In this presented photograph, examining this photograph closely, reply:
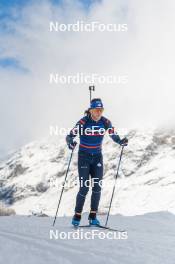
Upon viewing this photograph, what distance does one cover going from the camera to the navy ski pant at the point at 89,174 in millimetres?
11234

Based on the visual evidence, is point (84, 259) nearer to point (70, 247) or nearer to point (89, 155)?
point (70, 247)

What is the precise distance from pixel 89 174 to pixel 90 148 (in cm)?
74

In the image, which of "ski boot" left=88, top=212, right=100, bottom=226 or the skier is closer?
the skier

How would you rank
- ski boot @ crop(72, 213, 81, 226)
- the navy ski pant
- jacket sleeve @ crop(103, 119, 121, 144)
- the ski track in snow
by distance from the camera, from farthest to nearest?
1. jacket sleeve @ crop(103, 119, 121, 144)
2. the navy ski pant
3. ski boot @ crop(72, 213, 81, 226)
4. the ski track in snow

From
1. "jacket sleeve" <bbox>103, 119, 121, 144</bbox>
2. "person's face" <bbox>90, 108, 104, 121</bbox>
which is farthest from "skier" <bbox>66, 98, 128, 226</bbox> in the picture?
"jacket sleeve" <bbox>103, 119, 121, 144</bbox>

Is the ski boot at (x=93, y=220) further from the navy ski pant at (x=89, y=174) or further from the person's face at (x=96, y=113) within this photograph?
the person's face at (x=96, y=113)

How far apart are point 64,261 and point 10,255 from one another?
39.8 inches

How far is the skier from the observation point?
1127 cm

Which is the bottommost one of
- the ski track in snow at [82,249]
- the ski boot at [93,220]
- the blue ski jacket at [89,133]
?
the ski boot at [93,220]

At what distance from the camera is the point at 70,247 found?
7473 millimetres

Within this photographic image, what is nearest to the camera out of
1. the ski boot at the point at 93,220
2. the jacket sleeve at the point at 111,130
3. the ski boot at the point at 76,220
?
the ski boot at the point at 76,220

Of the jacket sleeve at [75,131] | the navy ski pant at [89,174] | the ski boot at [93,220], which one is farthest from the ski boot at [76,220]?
the jacket sleeve at [75,131]

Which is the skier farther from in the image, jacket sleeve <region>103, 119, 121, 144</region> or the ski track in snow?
the ski track in snow

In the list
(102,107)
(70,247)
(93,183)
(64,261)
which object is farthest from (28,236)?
(102,107)
